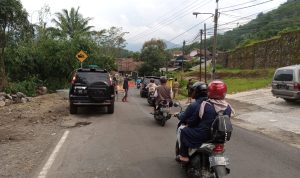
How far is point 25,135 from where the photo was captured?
38.7ft

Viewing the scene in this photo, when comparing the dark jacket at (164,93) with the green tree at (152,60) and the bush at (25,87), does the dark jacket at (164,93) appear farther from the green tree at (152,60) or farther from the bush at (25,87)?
the green tree at (152,60)

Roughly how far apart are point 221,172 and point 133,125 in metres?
8.33

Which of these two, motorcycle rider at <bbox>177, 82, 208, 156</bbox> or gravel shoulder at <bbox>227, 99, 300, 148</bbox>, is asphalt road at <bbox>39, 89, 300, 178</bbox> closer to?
gravel shoulder at <bbox>227, 99, 300, 148</bbox>

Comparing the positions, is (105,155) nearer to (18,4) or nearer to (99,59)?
(18,4)

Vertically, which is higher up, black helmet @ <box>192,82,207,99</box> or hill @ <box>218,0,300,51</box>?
hill @ <box>218,0,300,51</box>

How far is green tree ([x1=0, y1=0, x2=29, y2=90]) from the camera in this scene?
24.0m

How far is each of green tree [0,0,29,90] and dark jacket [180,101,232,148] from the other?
20347 mm

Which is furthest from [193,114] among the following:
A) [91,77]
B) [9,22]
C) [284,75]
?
[9,22]

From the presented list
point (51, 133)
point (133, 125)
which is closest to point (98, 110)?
point (133, 125)

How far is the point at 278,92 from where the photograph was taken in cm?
2089

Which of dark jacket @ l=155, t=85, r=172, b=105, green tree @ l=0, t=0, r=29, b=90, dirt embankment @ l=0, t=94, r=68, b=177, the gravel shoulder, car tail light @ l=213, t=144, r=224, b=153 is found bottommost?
the gravel shoulder

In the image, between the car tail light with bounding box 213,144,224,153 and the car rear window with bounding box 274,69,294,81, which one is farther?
the car rear window with bounding box 274,69,294,81

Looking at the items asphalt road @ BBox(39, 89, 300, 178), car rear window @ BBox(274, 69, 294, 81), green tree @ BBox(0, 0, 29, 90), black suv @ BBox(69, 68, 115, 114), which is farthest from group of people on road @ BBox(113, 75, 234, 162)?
green tree @ BBox(0, 0, 29, 90)

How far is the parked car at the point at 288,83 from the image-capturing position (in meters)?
19.6
